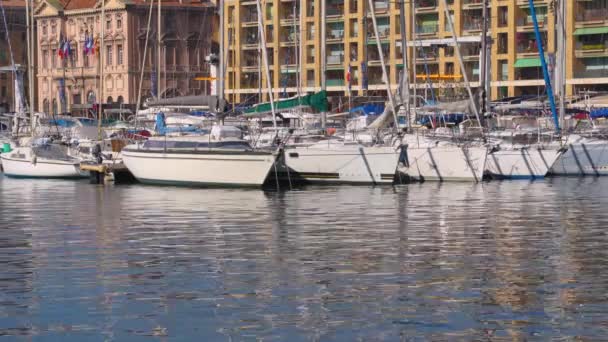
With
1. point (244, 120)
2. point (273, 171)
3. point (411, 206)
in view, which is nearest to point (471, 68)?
point (244, 120)

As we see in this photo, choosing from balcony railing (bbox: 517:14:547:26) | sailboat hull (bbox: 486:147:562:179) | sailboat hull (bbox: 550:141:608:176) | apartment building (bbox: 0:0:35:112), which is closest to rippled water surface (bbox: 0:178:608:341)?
sailboat hull (bbox: 486:147:562:179)

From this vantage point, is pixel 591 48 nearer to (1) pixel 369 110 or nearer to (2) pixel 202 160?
(1) pixel 369 110

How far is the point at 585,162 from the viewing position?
6116 cm

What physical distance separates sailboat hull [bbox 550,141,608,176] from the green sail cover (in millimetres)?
9834

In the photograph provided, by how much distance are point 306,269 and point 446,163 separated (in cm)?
2815

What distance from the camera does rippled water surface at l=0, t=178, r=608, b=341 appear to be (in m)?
22.0

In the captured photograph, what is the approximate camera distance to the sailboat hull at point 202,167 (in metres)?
51.7

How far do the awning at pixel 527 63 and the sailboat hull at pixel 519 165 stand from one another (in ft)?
164

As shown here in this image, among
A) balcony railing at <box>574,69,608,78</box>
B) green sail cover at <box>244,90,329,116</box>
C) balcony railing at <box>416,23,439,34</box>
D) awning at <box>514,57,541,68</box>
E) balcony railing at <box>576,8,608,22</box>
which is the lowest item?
green sail cover at <box>244,90,329,116</box>

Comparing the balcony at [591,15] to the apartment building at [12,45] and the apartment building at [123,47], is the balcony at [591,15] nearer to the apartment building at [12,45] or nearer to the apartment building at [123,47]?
the apartment building at [123,47]

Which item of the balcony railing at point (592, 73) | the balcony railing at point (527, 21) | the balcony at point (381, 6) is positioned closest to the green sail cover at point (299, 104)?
the balcony railing at point (592, 73)

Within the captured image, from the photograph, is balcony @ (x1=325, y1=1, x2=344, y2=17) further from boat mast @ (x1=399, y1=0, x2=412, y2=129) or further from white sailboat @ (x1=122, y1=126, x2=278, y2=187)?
white sailboat @ (x1=122, y1=126, x2=278, y2=187)

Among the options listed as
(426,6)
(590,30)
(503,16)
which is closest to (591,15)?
(590,30)

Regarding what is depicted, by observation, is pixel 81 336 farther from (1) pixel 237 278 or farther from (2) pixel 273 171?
(2) pixel 273 171
